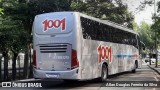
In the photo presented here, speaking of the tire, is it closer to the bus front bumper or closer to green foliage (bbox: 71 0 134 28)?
the bus front bumper

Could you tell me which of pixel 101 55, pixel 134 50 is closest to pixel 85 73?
pixel 101 55

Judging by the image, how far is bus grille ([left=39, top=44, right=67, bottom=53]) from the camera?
17.0 m

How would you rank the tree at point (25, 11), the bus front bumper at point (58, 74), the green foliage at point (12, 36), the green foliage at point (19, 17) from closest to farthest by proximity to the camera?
the bus front bumper at point (58, 74) → the green foliage at point (12, 36) → the green foliage at point (19, 17) → the tree at point (25, 11)

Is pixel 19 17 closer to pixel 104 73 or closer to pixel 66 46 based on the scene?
pixel 104 73

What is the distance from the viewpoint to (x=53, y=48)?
17.2m

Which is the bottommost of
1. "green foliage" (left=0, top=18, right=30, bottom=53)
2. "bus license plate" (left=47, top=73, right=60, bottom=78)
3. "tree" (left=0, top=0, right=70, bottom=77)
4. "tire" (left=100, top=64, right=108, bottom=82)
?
"tire" (left=100, top=64, right=108, bottom=82)

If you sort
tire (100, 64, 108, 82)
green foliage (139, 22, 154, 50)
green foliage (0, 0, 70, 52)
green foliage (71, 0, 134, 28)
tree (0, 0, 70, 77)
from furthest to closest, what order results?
green foliage (139, 22, 154, 50), green foliage (71, 0, 134, 28), tree (0, 0, 70, 77), green foliage (0, 0, 70, 52), tire (100, 64, 108, 82)

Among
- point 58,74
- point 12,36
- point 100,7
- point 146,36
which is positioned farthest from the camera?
point 146,36

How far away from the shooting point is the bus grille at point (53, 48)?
55.7 feet

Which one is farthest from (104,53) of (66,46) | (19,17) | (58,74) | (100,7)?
(100,7)

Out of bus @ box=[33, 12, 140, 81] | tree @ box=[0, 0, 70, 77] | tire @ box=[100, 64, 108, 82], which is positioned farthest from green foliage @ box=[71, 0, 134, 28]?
bus @ box=[33, 12, 140, 81]

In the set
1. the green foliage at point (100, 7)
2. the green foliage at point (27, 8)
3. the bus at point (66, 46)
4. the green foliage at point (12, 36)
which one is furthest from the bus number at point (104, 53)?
the green foliage at point (100, 7)

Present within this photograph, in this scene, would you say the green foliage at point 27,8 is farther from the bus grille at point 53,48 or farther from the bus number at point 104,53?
the bus grille at point 53,48

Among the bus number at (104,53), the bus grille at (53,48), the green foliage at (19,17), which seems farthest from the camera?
the green foliage at (19,17)
